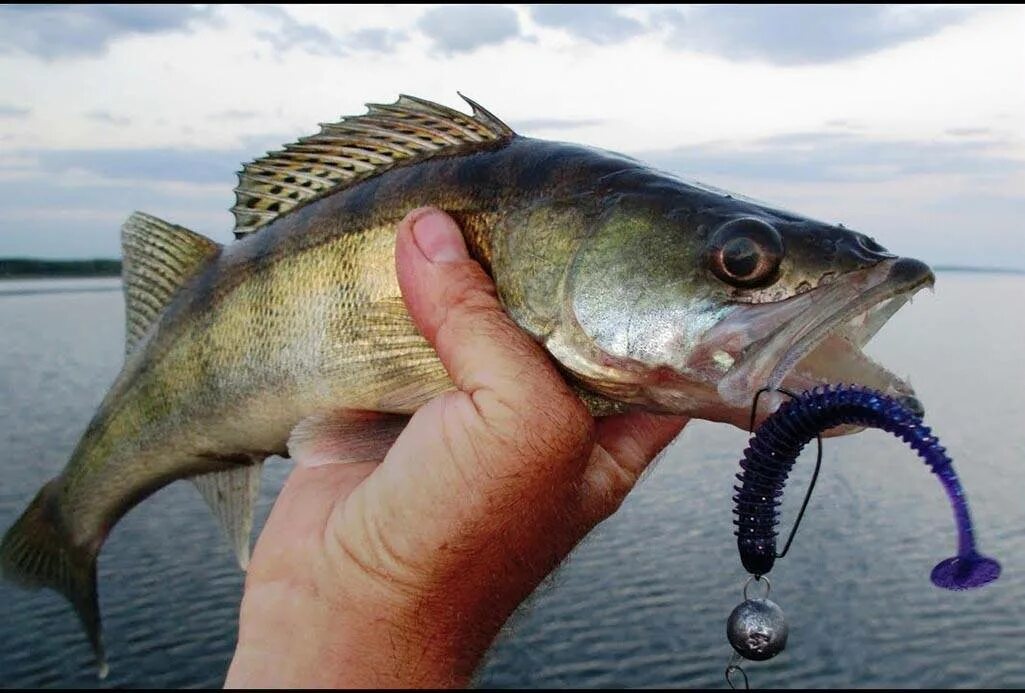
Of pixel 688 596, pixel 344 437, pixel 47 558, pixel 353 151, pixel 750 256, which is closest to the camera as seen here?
pixel 750 256

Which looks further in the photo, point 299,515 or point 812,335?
point 299,515

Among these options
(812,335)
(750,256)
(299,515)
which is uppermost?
(750,256)

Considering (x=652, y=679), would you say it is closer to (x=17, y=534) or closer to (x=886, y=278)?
(x=17, y=534)

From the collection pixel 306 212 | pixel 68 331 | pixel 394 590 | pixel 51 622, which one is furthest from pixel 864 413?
pixel 68 331

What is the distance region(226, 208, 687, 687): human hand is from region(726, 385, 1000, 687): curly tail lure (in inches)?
18.8

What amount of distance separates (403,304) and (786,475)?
1.36m

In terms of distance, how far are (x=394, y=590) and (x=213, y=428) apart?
1.54m

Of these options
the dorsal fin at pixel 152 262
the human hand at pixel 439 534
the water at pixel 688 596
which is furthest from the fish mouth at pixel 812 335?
the water at pixel 688 596

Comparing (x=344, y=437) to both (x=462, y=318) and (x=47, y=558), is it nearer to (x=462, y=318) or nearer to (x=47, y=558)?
(x=462, y=318)

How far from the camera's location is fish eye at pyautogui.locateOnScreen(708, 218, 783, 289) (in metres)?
2.54

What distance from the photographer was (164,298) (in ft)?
13.4

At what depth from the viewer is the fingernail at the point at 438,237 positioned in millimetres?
2902

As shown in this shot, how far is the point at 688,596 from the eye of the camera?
74.0ft

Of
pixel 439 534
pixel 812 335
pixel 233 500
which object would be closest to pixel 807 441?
pixel 812 335
